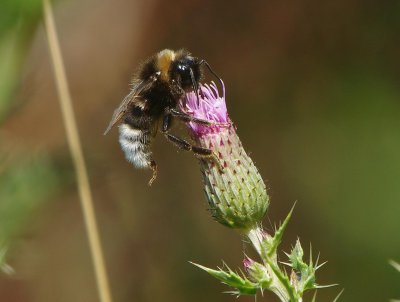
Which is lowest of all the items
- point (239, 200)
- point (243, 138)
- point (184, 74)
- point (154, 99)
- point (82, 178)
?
point (243, 138)

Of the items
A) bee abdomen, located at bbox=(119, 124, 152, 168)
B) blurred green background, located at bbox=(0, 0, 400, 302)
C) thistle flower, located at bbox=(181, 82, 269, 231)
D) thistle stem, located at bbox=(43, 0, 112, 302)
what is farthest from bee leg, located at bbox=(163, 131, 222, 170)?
blurred green background, located at bbox=(0, 0, 400, 302)

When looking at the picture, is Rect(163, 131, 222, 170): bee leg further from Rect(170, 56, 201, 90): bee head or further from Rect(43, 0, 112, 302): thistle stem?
Rect(43, 0, 112, 302): thistle stem

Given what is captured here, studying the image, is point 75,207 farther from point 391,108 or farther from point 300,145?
point 391,108

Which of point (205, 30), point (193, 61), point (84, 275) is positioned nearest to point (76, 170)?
point (193, 61)

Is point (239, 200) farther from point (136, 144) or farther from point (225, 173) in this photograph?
point (136, 144)

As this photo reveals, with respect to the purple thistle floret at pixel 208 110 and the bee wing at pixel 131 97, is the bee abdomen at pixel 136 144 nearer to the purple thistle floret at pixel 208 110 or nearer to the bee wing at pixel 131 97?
the bee wing at pixel 131 97

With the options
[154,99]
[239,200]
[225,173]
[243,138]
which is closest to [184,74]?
[154,99]

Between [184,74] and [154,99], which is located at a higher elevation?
[184,74]

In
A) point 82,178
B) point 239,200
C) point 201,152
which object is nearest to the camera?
point 239,200
